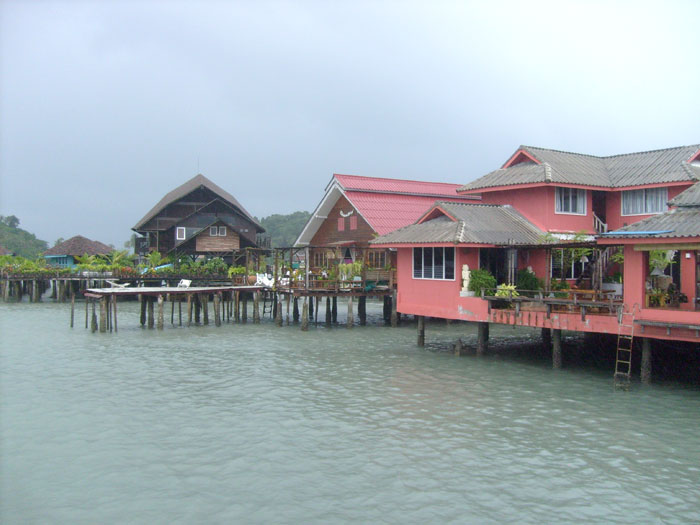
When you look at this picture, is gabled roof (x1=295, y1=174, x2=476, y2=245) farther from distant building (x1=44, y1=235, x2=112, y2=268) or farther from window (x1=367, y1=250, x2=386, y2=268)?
distant building (x1=44, y1=235, x2=112, y2=268)

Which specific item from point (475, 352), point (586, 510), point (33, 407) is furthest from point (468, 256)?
point (33, 407)

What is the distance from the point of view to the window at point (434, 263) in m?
23.2

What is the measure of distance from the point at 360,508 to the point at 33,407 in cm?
1027

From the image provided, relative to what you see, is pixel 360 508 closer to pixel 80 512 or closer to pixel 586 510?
pixel 586 510

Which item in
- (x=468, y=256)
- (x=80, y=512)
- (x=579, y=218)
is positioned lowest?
(x=80, y=512)

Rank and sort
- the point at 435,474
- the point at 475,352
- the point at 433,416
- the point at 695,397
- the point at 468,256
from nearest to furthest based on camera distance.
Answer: the point at 435,474 → the point at 433,416 → the point at 695,397 → the point at 468,256 → the point at 475,352

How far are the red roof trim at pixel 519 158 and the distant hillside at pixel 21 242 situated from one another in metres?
69.1

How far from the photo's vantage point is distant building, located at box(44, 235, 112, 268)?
6053cm

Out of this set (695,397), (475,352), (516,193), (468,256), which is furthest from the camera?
(516,193)

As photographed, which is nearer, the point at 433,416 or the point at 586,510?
the point at 586,510

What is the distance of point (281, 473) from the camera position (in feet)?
40.2

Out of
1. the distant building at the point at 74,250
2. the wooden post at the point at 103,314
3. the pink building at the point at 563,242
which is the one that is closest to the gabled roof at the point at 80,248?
the distant building at the point at 74,250

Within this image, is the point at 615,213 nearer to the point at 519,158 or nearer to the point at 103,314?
the point at 519,158

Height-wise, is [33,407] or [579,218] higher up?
[579,218]
